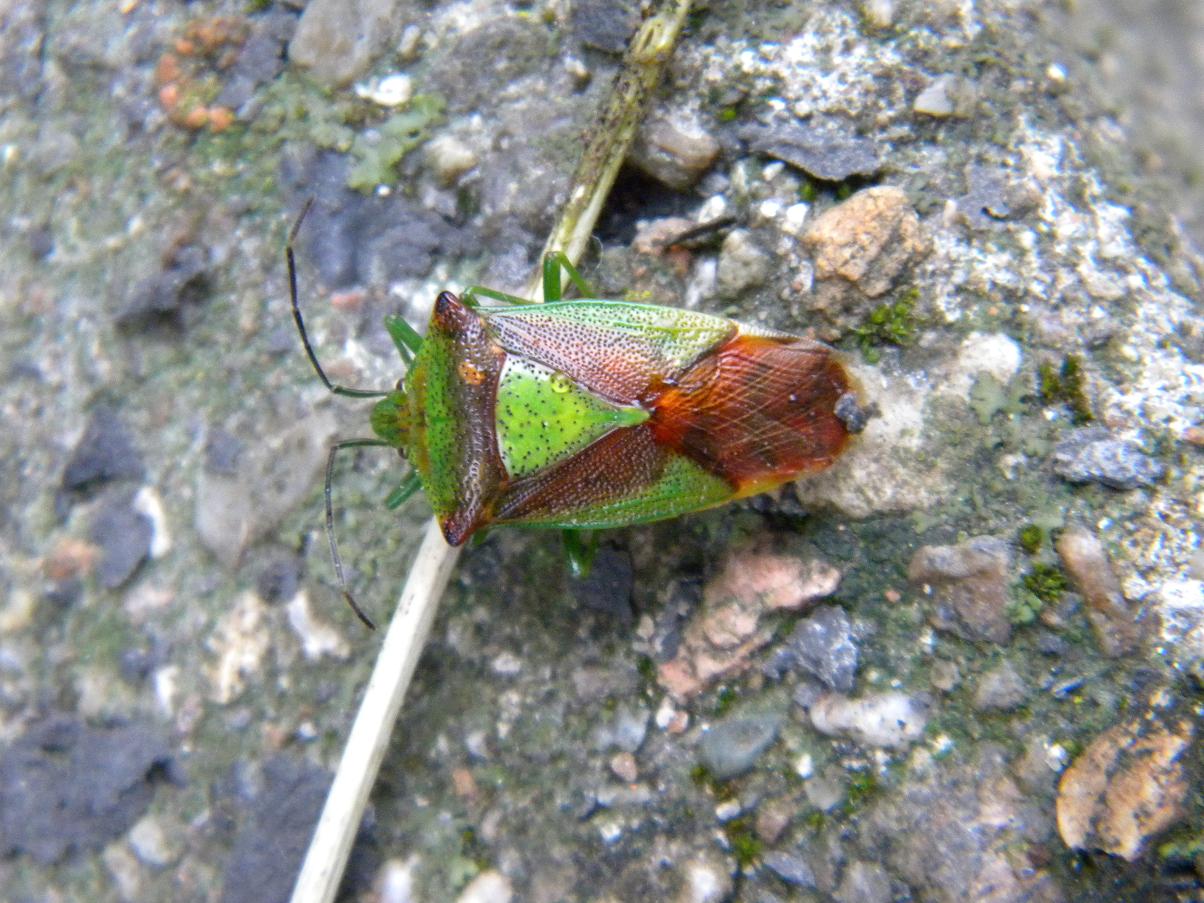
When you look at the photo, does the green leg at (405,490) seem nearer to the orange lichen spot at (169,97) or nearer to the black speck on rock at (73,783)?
the black speck on rock at (73,783)

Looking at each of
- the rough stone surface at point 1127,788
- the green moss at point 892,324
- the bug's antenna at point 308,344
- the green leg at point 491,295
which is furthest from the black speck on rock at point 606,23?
the rough stone surface at point 1127,788

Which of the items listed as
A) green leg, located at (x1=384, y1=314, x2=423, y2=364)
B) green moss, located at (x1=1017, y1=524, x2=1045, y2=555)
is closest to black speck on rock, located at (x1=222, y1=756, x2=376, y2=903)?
green leg, located at (x1=384, y1=314, x2=423, y2=364)

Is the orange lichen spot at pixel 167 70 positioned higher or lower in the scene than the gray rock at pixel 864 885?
higher

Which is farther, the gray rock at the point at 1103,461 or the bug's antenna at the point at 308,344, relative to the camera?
the bug's antenna at the point at 308,344

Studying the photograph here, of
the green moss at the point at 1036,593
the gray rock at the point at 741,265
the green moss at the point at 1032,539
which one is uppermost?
the gray rock at the point at 741,265

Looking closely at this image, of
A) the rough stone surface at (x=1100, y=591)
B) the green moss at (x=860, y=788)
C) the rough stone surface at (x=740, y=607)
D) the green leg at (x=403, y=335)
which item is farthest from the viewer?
the green leg at (x=403, y=335)

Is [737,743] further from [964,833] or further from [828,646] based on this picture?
[964,833]

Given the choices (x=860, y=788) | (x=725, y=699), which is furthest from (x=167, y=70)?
(x=860, y=788)

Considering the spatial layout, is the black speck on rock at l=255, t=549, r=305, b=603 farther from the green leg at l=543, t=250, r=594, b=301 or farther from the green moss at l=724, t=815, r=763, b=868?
the green moss at l=724, t=815, r=763, b=868
